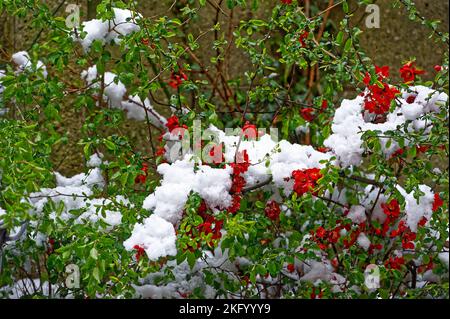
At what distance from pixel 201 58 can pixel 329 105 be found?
100 centimetres

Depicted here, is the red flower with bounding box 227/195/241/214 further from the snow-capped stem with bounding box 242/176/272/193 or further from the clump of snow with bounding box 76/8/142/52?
the clump of snow with bounding box 76/8/142/52

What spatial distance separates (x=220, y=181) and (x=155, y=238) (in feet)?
0.94

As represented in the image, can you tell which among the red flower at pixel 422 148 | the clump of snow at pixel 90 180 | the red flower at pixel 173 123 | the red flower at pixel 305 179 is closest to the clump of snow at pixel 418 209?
Answer: the red flower at pixel 422 148

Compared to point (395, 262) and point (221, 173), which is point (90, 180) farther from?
point (395, 262)

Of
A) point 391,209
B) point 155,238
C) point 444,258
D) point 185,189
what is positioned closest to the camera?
point 155,238

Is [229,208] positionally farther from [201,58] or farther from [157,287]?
[201,58]

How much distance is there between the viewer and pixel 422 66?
14.2 feet

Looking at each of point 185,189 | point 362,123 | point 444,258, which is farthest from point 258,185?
point 444,258

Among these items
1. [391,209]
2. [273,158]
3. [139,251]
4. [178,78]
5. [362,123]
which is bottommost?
[139,251]

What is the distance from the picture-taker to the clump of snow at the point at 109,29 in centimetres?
278

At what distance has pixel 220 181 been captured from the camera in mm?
2553

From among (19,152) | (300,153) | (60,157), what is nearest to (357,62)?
(300,153)

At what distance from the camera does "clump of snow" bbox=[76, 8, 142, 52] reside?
278cm

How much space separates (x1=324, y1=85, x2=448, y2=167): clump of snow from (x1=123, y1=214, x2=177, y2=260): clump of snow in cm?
65
